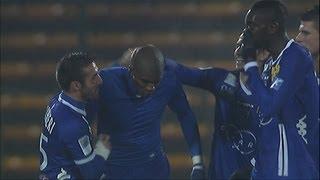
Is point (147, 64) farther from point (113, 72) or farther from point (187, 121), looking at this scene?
point (187, 121)

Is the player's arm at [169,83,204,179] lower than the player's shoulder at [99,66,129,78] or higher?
lower

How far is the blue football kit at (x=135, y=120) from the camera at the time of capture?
5008mm

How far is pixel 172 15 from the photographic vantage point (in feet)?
26.0

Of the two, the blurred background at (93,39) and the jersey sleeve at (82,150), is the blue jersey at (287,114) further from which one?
the blurred background at (93,39)

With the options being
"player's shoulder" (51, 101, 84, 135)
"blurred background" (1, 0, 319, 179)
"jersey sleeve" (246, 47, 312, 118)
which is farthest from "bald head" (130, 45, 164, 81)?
"blurred background" (1, 0, 319, 179)

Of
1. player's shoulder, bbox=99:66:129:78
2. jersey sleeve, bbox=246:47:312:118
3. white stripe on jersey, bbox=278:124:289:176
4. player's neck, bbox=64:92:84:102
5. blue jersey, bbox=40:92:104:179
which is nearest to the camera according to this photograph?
jersey sleeve, bbox=246:47:312:118

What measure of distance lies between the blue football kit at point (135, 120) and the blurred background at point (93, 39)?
2.66 meters

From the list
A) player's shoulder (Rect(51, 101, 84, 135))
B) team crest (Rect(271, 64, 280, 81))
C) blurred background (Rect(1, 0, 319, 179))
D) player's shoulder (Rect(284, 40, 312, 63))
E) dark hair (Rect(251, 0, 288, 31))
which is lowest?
blurred background (Rect(1, 0, 319, 179))

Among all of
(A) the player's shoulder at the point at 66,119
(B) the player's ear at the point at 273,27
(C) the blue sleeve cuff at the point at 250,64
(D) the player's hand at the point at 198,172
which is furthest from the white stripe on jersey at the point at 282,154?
(A) the player's shoulder at the point at 66,119

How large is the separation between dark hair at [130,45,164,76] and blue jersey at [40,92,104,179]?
0.39 metres

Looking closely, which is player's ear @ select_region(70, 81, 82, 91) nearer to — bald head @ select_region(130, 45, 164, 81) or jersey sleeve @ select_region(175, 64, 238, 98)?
bald head @ select_region(130, 45, 164, 81)

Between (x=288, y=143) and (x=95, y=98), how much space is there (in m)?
1.22

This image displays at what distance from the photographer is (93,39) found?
7961 mm

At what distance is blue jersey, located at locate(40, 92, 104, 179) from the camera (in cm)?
448
